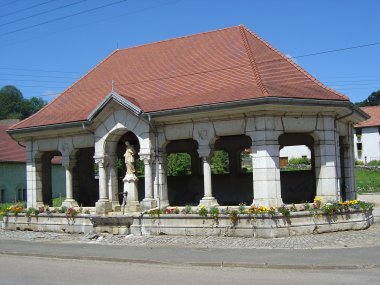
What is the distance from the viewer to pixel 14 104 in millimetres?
121250

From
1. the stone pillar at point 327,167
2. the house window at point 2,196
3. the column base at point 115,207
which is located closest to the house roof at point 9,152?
the house window at point 2,196

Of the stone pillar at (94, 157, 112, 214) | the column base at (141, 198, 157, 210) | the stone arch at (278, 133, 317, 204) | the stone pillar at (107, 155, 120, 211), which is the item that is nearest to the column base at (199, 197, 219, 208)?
the column base at (141, 198, 157, 210)

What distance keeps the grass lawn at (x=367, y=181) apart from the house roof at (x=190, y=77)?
28.5 m

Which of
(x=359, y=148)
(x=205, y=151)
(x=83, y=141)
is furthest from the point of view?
(x=359, y=148)

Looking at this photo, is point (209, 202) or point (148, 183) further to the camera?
point (148, 183)

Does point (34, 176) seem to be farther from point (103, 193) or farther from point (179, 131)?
point (179, 131)

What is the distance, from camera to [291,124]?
59.5ft

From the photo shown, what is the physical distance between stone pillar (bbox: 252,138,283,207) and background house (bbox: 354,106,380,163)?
59051mm

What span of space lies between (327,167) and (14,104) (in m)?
112

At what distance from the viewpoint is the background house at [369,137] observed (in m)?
73.8

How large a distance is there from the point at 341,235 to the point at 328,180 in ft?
7.76

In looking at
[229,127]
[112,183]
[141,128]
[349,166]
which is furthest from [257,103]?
[112,183]

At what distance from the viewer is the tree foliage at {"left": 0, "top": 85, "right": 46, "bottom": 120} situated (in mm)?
117812

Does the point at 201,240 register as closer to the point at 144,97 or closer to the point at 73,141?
the point at 144,97
